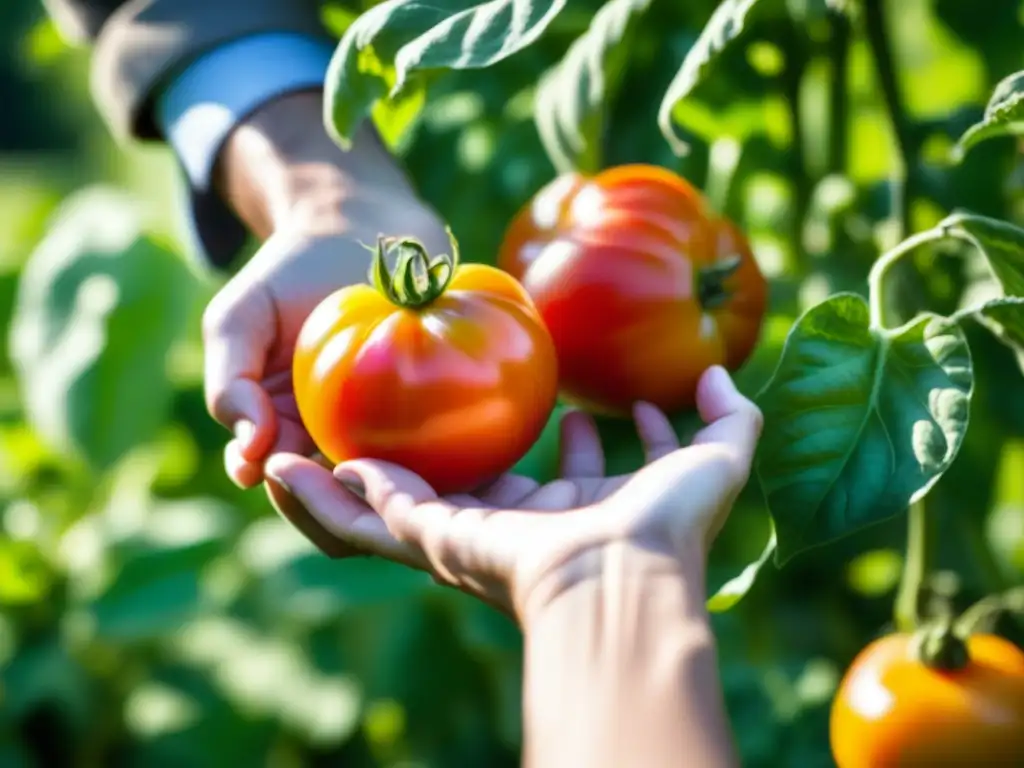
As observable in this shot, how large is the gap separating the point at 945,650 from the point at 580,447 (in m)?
0.24

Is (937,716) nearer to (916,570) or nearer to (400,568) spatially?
(916,570)

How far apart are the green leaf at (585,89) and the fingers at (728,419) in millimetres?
185

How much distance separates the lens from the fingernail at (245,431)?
0.85 meters

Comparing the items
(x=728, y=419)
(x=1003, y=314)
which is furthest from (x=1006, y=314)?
(x=728, y=419)

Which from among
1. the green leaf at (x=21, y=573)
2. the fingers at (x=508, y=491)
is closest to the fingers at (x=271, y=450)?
the fingers at (x=508, y=491)

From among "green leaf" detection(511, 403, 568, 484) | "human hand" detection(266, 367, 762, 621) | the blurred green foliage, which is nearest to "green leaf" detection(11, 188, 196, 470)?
the blurred green foliage

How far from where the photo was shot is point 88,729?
1.53 m

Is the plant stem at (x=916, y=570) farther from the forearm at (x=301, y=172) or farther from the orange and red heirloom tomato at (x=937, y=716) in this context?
the forearm at (x=301, y=172)

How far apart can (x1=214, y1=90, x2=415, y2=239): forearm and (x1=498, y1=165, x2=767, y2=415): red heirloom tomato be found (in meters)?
0.17

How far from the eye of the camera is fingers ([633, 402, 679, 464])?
82 cm

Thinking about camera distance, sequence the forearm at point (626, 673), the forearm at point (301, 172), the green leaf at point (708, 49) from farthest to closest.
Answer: the forearm at point (301, 172) → the green leaf at point (708, 49) → the forearm at point (626, 673)

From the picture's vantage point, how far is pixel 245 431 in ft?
2.81

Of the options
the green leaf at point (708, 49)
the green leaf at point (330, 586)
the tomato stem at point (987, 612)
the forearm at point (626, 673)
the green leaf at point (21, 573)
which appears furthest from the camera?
the green leaf at point (21, 573)

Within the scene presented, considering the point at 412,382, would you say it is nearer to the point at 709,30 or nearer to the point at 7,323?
the point at 709,30
